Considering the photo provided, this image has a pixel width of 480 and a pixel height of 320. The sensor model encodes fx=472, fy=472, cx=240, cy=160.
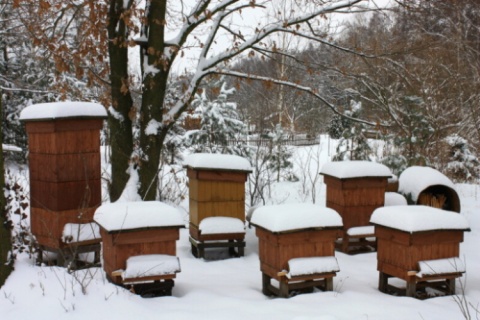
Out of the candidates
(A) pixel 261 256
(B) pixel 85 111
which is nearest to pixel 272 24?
(B) pixel 85 111

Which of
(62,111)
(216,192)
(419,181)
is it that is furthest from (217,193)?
(419,181)

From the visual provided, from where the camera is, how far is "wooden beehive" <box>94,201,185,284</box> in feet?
17.3

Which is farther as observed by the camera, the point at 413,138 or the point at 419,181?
the point at 413,138

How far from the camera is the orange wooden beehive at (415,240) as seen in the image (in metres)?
5.79

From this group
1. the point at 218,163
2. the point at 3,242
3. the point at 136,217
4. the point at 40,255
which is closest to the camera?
the point at 136,217

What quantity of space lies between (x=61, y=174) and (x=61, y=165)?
4.7 inches

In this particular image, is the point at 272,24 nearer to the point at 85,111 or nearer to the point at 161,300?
the point at 85,111

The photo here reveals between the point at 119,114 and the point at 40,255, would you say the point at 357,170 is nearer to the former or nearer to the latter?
the point at 119,114

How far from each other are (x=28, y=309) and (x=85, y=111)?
2.73 m

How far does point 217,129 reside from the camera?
1388 cm

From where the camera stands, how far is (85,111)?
641 cm

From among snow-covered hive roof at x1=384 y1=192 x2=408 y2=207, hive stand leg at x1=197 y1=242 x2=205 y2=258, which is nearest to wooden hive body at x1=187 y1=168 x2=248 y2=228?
hive stand leg at x1=197 y1=242 x2=205 y2=258

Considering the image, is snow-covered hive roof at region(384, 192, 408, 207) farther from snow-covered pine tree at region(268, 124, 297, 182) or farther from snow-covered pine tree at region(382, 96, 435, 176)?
snow-covered pine tree at region(268, 124, 297, 182)

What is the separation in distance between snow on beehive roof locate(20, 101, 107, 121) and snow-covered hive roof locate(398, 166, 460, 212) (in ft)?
19.1
